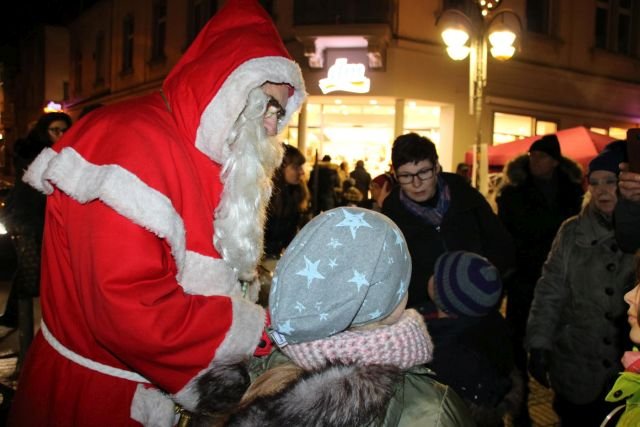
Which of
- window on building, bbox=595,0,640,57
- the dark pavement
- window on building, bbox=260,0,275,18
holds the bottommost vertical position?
the dark pavement

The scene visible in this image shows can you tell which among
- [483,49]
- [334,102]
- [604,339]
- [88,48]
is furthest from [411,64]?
[88,48]

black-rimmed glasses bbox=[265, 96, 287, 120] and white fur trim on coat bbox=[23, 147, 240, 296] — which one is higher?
black-rimmed glasses bbox=[265, 96, 287, 120]

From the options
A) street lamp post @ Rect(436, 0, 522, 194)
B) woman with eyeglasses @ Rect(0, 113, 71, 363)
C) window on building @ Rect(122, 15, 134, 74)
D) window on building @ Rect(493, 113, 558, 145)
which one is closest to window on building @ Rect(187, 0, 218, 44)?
window on building @ Rect(122, 15, 134, 74)

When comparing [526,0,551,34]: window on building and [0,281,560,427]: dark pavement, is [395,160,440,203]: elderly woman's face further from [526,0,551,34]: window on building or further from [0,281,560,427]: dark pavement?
[526,0,551,34]: window on building

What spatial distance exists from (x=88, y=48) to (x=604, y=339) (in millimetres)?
Result: 26412

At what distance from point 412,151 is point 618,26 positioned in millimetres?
16482

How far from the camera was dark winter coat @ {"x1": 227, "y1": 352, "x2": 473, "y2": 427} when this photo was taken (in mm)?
1193

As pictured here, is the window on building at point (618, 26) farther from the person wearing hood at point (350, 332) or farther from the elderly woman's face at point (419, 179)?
the person wearing hood at point (350, 332)

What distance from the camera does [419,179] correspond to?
3.13m

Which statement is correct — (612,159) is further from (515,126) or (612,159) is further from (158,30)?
(158,30)

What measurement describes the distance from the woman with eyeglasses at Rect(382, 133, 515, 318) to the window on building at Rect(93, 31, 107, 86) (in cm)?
2285

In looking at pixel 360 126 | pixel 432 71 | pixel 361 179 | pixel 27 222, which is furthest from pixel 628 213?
pixel 360 126

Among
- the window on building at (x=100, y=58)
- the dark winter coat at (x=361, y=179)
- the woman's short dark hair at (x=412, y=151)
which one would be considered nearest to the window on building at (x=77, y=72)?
the window on building at (x=100, y=58)

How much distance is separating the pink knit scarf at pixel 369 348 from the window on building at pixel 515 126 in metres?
13.3
